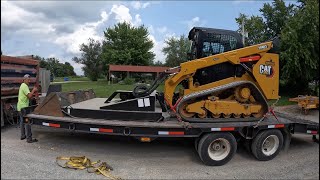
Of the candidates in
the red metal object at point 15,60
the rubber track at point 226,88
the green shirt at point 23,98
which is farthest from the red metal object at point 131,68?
the rubber track at point 226,88

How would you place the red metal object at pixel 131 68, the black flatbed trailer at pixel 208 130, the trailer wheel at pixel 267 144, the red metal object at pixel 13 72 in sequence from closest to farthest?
the black flatbed trailer at pixel 208 130, the trailer wheel at pixel 267 144, the red metal object at pixel 13 72, the red metal object at pixel 131 68

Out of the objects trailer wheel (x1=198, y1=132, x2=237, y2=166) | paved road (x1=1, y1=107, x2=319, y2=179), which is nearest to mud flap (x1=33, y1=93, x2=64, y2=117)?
paved road (x1=1, y1=107, x2=319, y2=179)

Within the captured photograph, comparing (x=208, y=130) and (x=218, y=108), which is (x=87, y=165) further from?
(x=218, y=108)

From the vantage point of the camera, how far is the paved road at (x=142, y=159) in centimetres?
547

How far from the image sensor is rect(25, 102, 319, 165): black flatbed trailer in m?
5.89

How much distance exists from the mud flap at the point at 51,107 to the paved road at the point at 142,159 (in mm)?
856

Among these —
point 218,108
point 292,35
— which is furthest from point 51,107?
point 292,35

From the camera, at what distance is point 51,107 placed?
6465mm

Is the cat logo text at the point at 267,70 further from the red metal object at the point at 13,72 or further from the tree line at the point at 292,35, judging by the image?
the red metal object at the point at 13,72

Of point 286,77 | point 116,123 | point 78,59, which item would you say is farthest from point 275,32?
point 78,59

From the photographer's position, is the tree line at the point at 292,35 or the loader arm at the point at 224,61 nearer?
the loader arm at the point at 224,61

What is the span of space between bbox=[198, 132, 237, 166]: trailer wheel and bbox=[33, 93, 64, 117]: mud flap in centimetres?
299

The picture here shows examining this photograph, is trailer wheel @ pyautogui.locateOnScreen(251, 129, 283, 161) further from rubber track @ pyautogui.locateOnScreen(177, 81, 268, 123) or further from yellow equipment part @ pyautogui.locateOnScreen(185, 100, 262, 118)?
yellow equipment part @ pyautogui.locateOnScreen(185, 100, 262, 118)

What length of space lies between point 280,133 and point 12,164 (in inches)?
213
